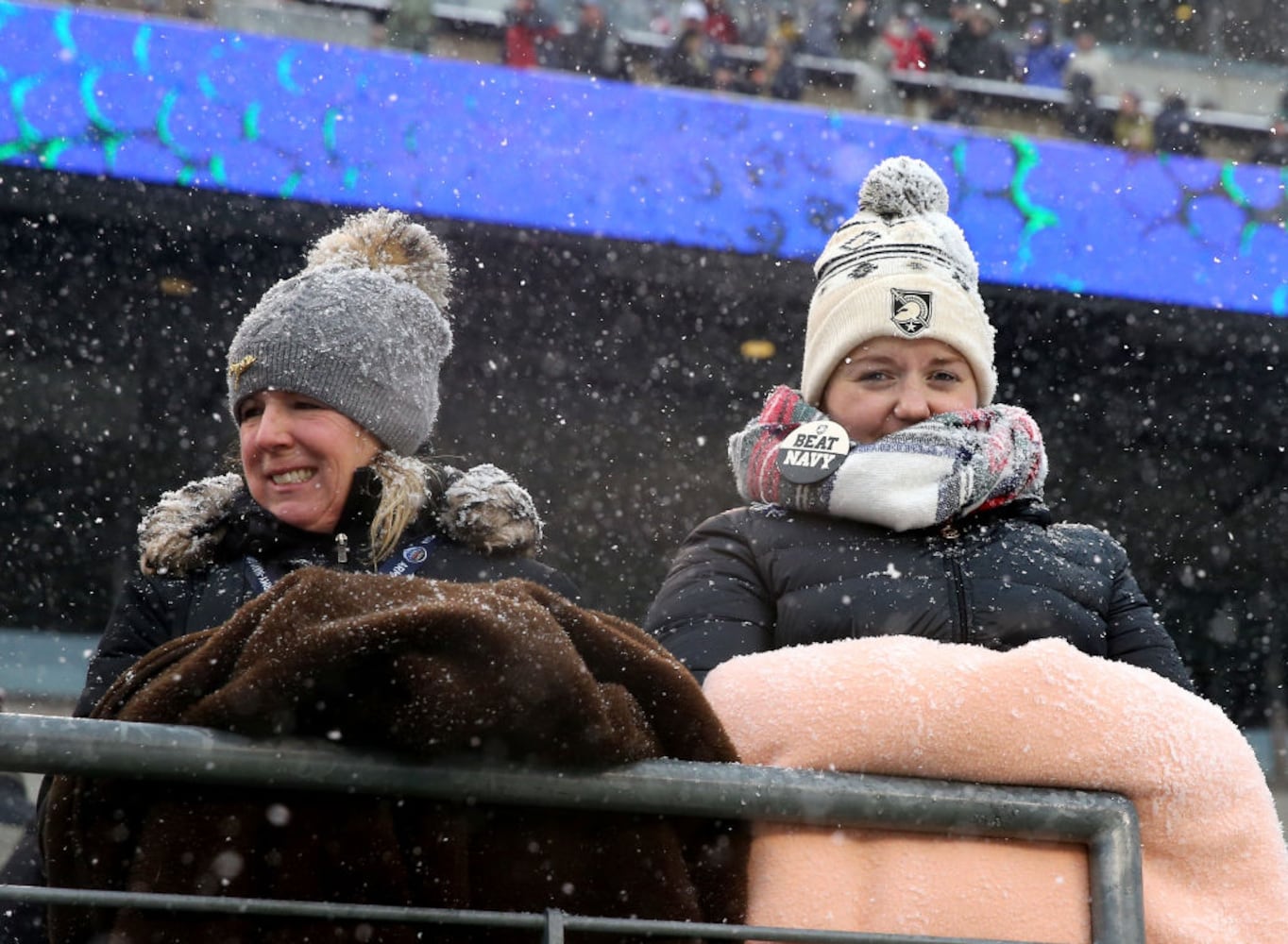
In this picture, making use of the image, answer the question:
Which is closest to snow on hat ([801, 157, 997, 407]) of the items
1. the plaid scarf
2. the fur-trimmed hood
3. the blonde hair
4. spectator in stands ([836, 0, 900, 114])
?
the plaid scarf

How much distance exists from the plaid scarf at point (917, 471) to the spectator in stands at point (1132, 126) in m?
7.25

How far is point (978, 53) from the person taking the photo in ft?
33.8

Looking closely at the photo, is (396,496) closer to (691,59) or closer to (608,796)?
(608,796)

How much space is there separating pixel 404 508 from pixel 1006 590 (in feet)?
2.75

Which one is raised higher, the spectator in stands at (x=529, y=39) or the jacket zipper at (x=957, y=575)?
the spectator in stands at (x=529, y=39)

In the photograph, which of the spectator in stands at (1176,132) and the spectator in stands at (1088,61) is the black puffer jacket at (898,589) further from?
the spectator in stands at (1088,61)

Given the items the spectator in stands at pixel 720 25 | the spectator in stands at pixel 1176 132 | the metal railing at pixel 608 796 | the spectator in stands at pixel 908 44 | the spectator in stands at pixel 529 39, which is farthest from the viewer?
the spectator in stands at pixel 908 44

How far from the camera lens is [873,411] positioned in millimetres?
2041

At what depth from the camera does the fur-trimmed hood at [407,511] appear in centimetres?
209

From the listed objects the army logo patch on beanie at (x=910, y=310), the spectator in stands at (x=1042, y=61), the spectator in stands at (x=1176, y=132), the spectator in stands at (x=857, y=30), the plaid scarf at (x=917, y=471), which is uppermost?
the spectator in stands at (x=857, y=30)

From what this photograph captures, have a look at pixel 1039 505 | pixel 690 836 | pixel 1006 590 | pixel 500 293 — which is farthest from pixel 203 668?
pixel 500 293

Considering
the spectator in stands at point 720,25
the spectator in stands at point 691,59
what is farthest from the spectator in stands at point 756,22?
the spectator in stands at point 691,59

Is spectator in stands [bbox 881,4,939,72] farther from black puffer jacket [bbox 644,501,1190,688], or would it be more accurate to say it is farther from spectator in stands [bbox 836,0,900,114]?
black puffer jacket [bbox 644,501,1190,688]

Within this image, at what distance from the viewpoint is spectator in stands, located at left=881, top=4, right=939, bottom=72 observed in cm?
1015
